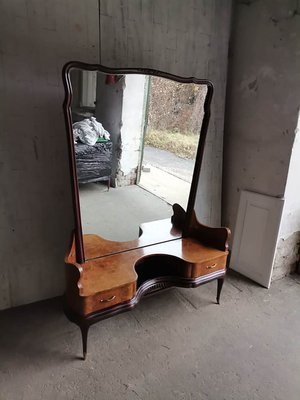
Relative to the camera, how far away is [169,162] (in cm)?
203

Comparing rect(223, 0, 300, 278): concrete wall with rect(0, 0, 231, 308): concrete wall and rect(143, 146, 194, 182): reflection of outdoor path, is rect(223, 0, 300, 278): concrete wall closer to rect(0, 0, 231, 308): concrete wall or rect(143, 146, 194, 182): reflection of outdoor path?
rect(0, 0, 231, 308): concrete wall

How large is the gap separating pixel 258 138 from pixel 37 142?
1609 millimetres

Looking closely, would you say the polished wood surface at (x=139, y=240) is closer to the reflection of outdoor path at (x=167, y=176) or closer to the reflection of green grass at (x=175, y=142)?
the reflection of outdoor path at (x=167, y=176)

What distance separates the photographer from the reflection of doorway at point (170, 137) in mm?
1893

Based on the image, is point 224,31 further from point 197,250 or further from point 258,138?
point 197,250

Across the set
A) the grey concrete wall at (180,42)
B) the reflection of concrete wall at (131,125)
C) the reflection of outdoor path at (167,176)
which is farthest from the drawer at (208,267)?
the reflection of concrete wall at (131,125)

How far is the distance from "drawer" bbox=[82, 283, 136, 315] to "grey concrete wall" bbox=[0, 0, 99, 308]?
0.59 m

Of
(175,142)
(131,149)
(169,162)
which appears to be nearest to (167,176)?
(169,162)

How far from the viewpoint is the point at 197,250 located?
2.05 meters

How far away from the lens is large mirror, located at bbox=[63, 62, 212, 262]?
1666 millimetres

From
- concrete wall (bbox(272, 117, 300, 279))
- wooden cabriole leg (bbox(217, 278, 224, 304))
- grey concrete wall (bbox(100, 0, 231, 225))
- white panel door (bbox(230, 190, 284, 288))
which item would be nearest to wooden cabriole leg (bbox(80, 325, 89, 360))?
wooden cabriole leg (bbox(217, 278, 224, 304))

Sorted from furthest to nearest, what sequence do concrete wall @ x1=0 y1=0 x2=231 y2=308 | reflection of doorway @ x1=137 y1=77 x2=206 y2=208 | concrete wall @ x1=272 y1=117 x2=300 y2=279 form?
concrete wall @ x1=272 y1=117 x2=300 y2=279 < reflection of doorway @ x1=137 y1=77 x2=206 y2=208 < concrete wall @ x1=0 y1=0 x2=231 y2=308

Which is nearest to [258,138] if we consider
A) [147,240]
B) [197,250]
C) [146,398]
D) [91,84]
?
[197,250]

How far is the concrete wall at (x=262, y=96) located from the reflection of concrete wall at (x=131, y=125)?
95cm
